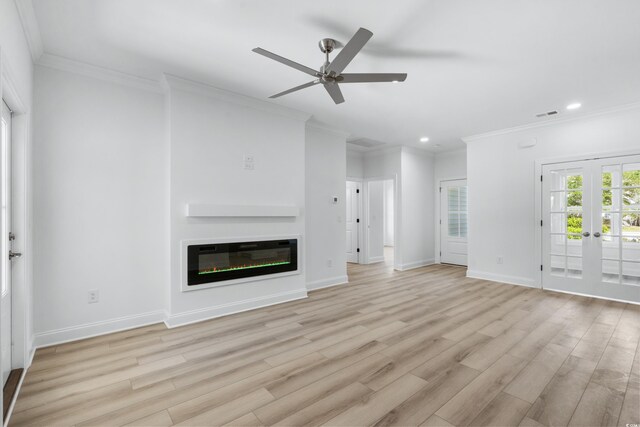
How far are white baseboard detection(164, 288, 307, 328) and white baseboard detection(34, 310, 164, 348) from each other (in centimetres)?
18

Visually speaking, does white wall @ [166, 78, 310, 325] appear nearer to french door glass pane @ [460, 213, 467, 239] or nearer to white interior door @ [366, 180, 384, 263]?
white interior door @ [366, 180, 384, 263]

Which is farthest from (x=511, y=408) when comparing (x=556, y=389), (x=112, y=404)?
(x=112, y=404)

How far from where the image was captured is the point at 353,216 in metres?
7.35

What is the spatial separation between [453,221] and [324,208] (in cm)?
368

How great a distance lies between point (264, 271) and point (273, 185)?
1.14m

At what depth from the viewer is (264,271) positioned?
4.02 meters

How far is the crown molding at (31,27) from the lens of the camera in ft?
7.07

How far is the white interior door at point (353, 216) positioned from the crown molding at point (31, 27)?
5690mm

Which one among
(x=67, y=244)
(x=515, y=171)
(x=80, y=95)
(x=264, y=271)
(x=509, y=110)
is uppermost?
(x=509, y=110)

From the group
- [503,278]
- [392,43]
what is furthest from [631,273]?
[392,43]

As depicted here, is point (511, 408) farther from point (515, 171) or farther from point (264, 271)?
point (515, 171)

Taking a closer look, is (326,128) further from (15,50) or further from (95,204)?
(15,50)

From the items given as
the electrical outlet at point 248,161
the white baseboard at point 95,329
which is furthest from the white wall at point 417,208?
the white baseboard at point 95,329

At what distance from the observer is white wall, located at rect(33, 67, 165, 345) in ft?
9.37
